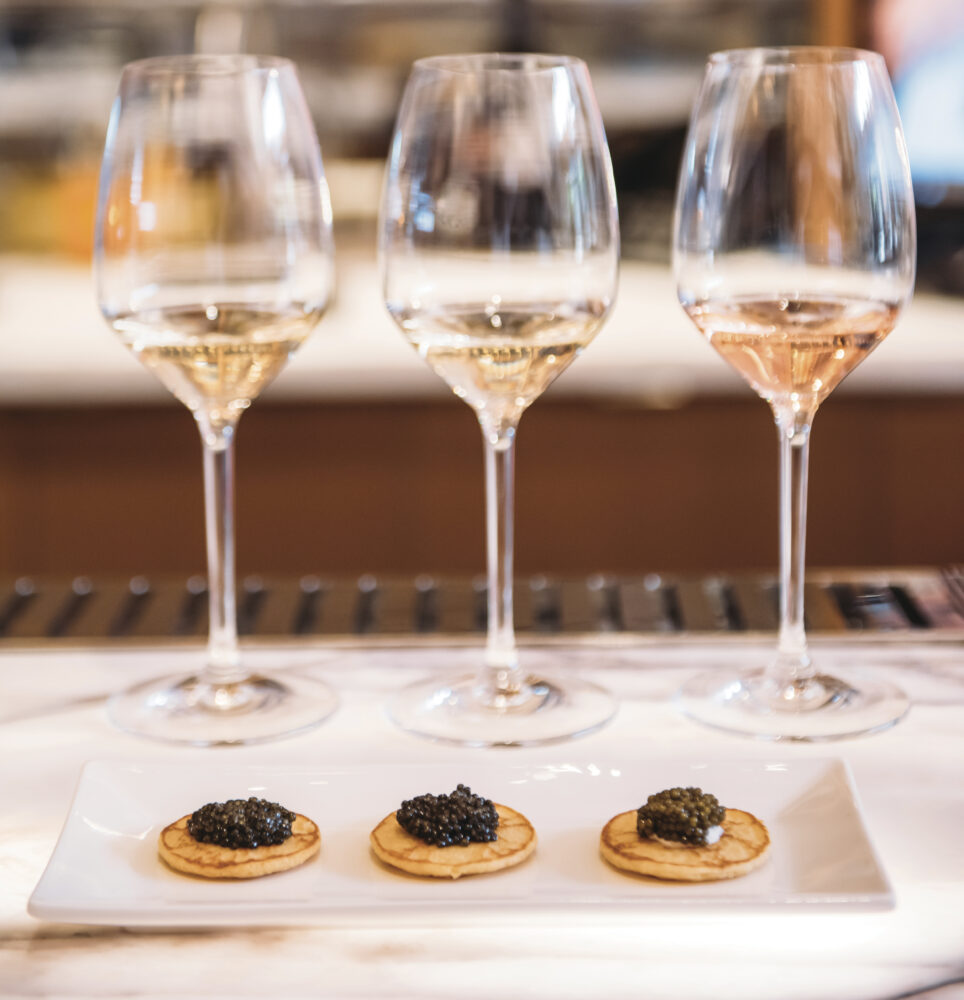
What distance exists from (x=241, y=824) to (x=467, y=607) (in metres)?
0.44

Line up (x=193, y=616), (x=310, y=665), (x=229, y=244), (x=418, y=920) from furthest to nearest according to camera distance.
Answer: (x=193, y=616) → (x=310, y=665) → (x=229, y=244) → (x=418, y=920)

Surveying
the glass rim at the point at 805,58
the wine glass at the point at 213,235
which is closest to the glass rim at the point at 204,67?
the wine glass at the point at 213,235

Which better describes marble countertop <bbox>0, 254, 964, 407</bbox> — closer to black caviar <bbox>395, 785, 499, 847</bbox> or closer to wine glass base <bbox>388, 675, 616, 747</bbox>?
wine glass base <bbox>388, 675, 616, 747</bbox>

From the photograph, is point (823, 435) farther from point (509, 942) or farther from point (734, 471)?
point (509, 942)

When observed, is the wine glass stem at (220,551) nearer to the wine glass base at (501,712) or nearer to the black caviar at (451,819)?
the wine glass base at (501,712)

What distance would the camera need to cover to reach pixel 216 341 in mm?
757

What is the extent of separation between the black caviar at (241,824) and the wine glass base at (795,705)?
0.26 metres

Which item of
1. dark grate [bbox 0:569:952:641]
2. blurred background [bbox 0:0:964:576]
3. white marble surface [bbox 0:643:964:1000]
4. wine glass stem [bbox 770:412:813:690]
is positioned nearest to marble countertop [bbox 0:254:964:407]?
blurred background [bbox 0:0:964:576]

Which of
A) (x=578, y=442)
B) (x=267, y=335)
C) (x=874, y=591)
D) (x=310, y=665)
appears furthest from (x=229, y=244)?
(x=578, y=442)

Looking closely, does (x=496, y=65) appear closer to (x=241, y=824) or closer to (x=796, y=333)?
(x=796, y=333)

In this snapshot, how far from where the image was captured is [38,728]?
744 millimetres

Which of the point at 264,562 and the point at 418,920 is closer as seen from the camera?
the point at 418,920

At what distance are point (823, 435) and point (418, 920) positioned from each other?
71.5 inches

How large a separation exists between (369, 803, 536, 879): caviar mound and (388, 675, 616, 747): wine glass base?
0.50 feet
